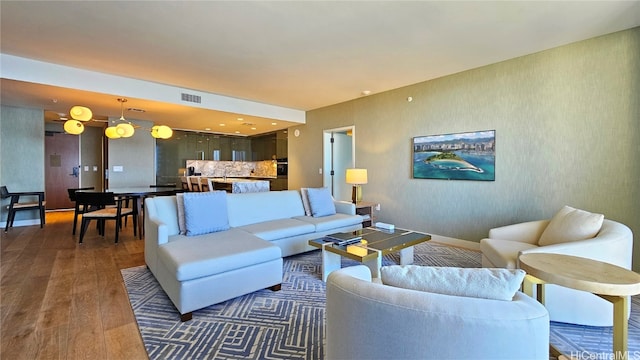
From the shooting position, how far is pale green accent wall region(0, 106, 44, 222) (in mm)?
5168

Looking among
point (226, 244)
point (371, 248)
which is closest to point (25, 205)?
point (226, 244)

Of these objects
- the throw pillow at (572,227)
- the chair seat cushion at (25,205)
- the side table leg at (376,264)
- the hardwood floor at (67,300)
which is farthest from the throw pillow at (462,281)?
the chair seat cushion at (25,205)

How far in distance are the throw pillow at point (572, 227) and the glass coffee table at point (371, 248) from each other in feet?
3.56

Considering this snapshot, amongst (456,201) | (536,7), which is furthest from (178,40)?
(456,201)

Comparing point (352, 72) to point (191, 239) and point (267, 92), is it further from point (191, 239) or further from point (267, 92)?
point (191, 239)

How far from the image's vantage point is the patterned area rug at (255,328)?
5.81 feet

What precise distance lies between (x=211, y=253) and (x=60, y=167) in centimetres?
788

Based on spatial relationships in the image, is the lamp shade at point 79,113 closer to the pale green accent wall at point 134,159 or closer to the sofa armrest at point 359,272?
the pale green accent wall at point 134,159

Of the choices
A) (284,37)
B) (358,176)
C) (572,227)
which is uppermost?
(284,37)

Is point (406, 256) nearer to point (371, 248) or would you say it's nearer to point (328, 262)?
point (371, 248)

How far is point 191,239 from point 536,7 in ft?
12.7

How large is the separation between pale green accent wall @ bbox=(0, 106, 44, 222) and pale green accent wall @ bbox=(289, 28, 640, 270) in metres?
6.55

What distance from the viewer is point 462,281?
1013 millimetres

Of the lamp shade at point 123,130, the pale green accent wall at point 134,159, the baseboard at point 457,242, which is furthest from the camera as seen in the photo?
the pale green accent wall at point 134,159
